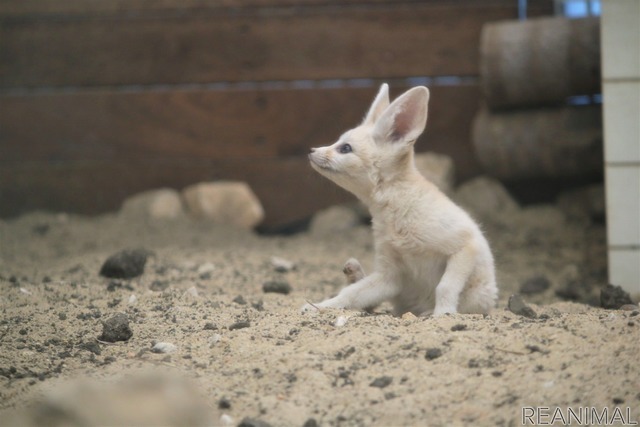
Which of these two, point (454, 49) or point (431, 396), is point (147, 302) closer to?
point (431, 396)

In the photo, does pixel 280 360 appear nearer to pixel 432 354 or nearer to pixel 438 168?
pixel 432 354

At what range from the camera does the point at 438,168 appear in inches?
287

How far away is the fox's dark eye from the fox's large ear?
0.15 metres

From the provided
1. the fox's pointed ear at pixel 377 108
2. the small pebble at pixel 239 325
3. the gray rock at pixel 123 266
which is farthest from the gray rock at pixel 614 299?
the gray rock at pixel 123 266

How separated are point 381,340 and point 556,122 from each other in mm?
3970

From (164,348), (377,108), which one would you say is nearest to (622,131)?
(377,108)

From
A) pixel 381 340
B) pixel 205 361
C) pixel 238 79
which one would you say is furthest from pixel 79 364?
pixel 238 79

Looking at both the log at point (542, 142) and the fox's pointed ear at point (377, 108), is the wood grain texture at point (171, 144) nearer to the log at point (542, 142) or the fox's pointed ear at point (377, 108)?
the log at point (542, 142)

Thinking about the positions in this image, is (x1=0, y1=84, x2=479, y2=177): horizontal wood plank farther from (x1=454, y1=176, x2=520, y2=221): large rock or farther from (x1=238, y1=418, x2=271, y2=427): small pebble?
(x1=238, y1=418, x2=271, y2=427): small pebble

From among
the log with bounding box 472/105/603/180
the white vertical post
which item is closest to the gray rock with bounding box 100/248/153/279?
the white vertical post

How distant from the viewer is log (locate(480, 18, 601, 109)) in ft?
21.4

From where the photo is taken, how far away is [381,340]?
11.1ft

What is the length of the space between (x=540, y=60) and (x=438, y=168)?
1247mm

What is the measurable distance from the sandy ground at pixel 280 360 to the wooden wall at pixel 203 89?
2.88 meters
